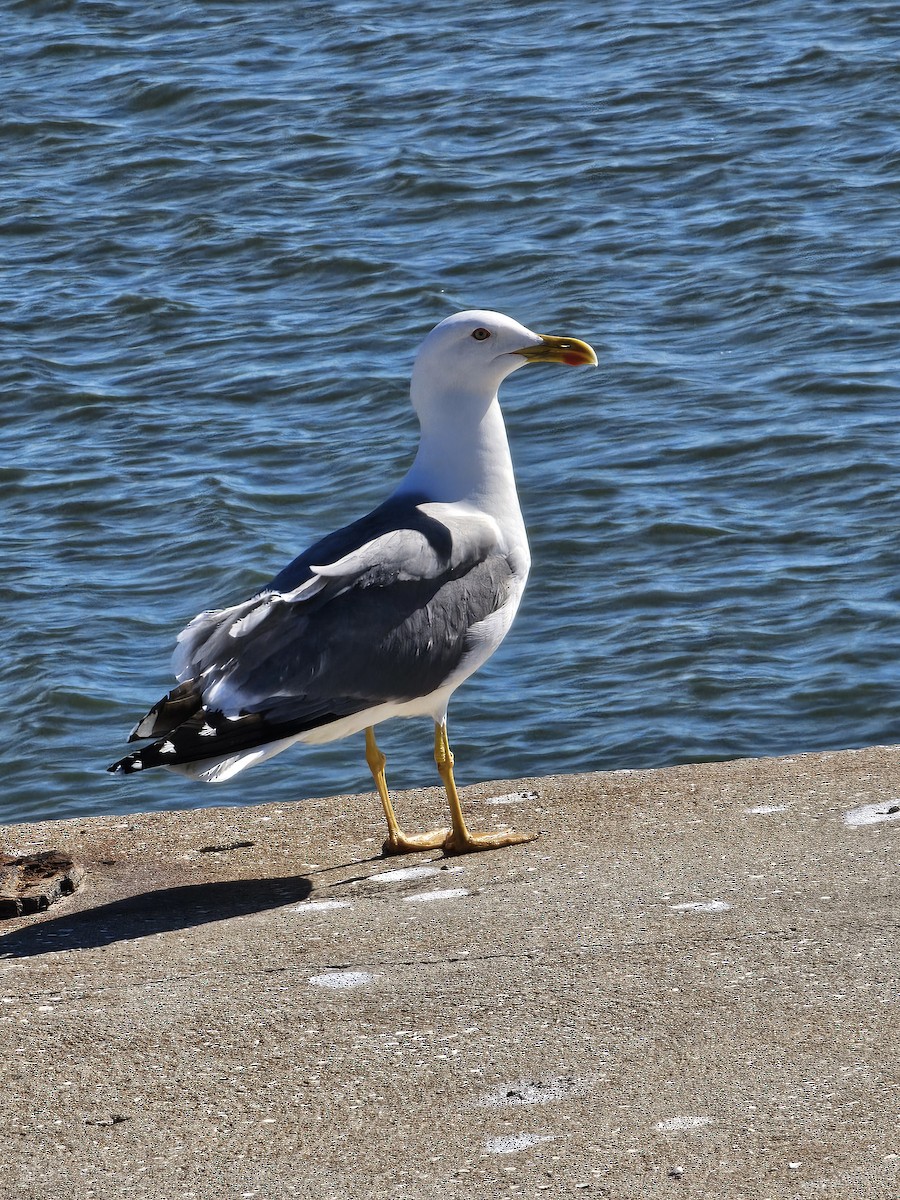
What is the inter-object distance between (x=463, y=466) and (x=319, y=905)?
4.76 ft

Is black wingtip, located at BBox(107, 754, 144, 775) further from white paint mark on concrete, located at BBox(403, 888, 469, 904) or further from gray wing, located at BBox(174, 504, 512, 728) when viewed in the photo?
white paint mark on concrete, located at BBox(403, 888, 469, 904)

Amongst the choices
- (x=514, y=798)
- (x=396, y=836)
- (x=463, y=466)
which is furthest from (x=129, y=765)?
(x=514, y=798)

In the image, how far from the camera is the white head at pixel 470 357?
554 centimetres

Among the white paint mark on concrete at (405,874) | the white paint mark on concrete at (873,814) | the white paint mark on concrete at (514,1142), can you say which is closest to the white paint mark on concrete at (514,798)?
the white paint mark on concrete at (405,874)

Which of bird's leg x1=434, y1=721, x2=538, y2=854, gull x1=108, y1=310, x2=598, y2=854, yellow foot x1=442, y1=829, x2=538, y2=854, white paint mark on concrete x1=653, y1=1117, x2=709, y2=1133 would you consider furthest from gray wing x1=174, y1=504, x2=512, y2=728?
white paint mark on concrete x1=653, y1=1117, x2=709, y2=1133

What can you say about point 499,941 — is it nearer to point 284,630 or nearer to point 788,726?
point 284,630

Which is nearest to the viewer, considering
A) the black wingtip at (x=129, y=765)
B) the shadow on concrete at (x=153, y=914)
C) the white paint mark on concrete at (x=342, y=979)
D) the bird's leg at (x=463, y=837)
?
the white paint mark on concrete at (x=342, y=979)

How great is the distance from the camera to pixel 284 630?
504 centimetres

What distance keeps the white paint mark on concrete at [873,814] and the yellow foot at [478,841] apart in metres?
0.92

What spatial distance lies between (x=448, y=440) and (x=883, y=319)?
6379mm

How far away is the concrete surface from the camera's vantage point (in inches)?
132

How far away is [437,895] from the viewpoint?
15.8ft

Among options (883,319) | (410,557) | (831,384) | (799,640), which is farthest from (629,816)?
(883,319)

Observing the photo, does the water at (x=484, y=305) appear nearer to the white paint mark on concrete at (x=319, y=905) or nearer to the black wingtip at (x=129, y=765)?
the white paint mark on concrete at (x=319, y=905)
